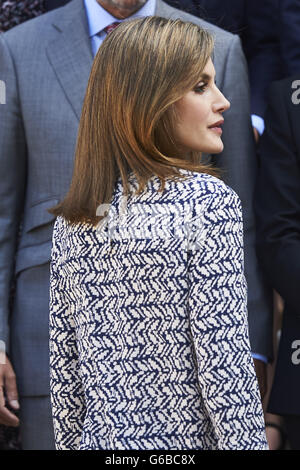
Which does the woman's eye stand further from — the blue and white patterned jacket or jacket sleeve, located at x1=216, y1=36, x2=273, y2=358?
jacket sleeve, located at x1=216, y1=36, x2=273, y2=358

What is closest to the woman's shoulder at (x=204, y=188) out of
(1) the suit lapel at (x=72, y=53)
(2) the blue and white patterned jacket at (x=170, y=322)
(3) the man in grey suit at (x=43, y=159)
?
(2) the blue and white patterned jacket at (x=170, y=322)

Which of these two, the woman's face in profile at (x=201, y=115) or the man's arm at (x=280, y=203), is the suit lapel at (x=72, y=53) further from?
the woman's face in profile at (x=201, y=115)

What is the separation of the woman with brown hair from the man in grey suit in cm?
73

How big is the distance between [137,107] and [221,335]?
48cm

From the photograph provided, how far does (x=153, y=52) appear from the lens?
1835mm

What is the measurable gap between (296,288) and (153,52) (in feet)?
Answer: 3.19

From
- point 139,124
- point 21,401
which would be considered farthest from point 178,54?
point 21,401

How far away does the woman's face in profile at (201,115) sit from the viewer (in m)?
1.90

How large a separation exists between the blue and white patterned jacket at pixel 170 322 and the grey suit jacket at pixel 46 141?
828mm

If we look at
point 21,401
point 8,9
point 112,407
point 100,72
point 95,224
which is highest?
point 8,9

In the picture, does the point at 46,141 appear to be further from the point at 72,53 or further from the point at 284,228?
the point at 284,228

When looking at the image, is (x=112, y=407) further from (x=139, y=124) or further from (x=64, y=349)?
(x=139, y=124)

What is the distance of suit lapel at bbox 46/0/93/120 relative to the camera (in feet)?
8.77

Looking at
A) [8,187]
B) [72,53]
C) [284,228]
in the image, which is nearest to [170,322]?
[284,228]
